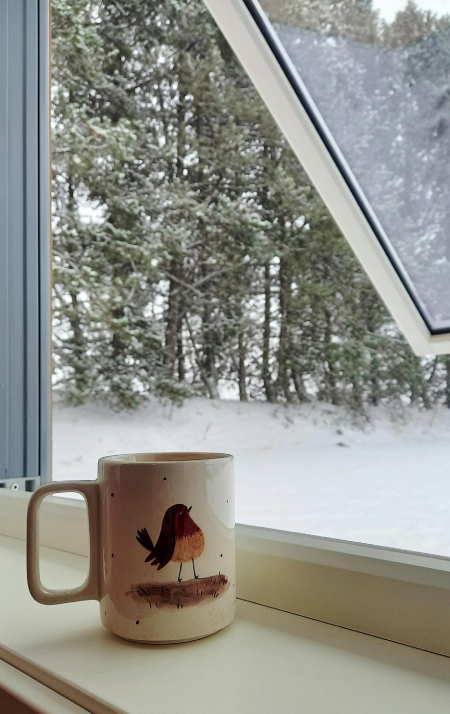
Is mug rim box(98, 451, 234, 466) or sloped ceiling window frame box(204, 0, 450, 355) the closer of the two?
mug rim box(98, 451, 234, 466)

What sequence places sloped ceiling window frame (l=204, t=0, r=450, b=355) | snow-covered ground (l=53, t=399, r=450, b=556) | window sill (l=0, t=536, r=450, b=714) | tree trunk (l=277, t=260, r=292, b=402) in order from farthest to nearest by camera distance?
tree trunk (l=277, t=260, r=292, b=402), snow-covered ground (l=53, t=399, r=450, b=556), sloped ceiling window frame (l=204, t=0, r=450, b=355), window sill (l=0, t=536, r=450, b=714)

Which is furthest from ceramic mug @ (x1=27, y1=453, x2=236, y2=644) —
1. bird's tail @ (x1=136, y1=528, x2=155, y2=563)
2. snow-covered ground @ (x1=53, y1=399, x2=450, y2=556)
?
snow-covered ground @ (x1=53, y1=399, x2=450, y2=556)

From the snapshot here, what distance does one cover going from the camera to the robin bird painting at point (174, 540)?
0.29 metres

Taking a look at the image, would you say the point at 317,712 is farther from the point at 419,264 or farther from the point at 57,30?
the point at 57,30

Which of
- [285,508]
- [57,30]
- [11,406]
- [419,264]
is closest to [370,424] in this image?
[285,508]

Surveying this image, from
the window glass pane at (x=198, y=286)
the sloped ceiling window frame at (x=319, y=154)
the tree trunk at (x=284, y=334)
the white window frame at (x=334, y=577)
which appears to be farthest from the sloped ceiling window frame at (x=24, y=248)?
the tree trunk at (x=284, y=334)

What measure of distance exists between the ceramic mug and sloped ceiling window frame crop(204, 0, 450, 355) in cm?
125

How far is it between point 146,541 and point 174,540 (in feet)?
0.04

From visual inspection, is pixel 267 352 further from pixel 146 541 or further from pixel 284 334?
pixel 146 541

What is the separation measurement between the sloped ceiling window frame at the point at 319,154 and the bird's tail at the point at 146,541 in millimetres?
1272

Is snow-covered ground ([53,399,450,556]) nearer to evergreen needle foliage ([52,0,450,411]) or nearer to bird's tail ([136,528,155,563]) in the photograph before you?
evergreen needle foliage ([52,0,450,411])

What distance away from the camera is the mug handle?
0.30 meters

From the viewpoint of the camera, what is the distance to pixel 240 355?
3.94 m

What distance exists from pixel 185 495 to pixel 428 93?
1.49 meters
